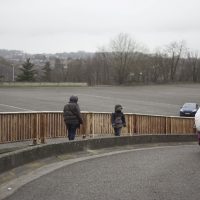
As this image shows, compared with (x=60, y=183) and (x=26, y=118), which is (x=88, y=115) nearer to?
(x=26, y=118)

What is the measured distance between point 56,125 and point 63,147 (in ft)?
10.8

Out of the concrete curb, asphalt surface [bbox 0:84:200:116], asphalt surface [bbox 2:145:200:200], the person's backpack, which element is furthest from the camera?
asphalt surface [bbox 0:84:200:116]

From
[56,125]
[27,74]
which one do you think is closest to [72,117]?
[56,125]

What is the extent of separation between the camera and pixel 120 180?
9211mm

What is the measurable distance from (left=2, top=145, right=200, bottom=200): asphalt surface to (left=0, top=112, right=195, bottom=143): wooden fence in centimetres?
250

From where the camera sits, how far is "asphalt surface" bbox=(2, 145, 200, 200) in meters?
7.80

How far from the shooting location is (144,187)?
848 cm

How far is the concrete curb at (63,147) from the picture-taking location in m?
9.66

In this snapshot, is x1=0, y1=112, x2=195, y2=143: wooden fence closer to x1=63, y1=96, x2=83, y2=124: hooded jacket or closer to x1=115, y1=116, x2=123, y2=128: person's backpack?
x1=63, y1=96, x2=83, y2=124: hooded jacket

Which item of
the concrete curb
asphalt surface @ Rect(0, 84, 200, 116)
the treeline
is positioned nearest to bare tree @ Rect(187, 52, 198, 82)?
the treeline

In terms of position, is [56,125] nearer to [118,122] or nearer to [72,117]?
[72,117]

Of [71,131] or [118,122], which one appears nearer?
[71,131]

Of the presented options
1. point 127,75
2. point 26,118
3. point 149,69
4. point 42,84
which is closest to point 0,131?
point 26,118

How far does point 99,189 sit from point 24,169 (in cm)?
232
